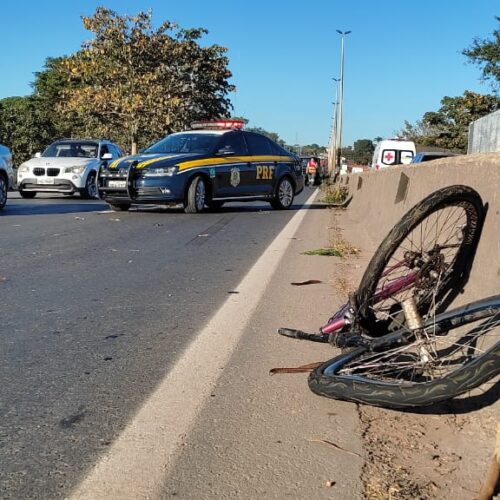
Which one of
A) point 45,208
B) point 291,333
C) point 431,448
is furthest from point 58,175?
point 431,448

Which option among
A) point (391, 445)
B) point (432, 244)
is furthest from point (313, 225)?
point (391, 445)

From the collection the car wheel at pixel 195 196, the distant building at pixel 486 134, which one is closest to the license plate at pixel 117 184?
the car wheel at pixel 195 196

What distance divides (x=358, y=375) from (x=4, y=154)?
1138 cm

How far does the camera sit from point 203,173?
13398 millimetres

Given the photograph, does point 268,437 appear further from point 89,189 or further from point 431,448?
point 89,189

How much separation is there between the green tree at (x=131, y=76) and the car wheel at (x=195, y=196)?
24.3m

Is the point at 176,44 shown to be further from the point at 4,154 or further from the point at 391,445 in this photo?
the point at 391,445

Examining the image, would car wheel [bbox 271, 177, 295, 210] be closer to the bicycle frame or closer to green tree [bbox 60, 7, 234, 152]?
the bicycle frame

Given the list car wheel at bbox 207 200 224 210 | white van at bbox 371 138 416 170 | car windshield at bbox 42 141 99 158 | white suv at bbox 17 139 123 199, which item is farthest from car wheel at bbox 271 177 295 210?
white van at bbox 371 138 416 170

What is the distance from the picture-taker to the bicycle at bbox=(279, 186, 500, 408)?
2.68 metres

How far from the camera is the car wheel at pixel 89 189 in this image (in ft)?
58.2

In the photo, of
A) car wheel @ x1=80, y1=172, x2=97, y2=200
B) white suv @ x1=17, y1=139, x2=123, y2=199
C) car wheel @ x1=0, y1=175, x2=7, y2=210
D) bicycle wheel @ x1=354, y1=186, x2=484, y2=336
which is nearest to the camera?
bicycle wheel @ x1=354, y1=186, x2=484, y2=336

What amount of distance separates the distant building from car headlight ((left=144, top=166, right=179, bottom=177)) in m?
5.86

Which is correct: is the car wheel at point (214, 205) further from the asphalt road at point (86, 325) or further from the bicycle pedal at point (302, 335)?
the bicycle pedal at point (302, 335)
